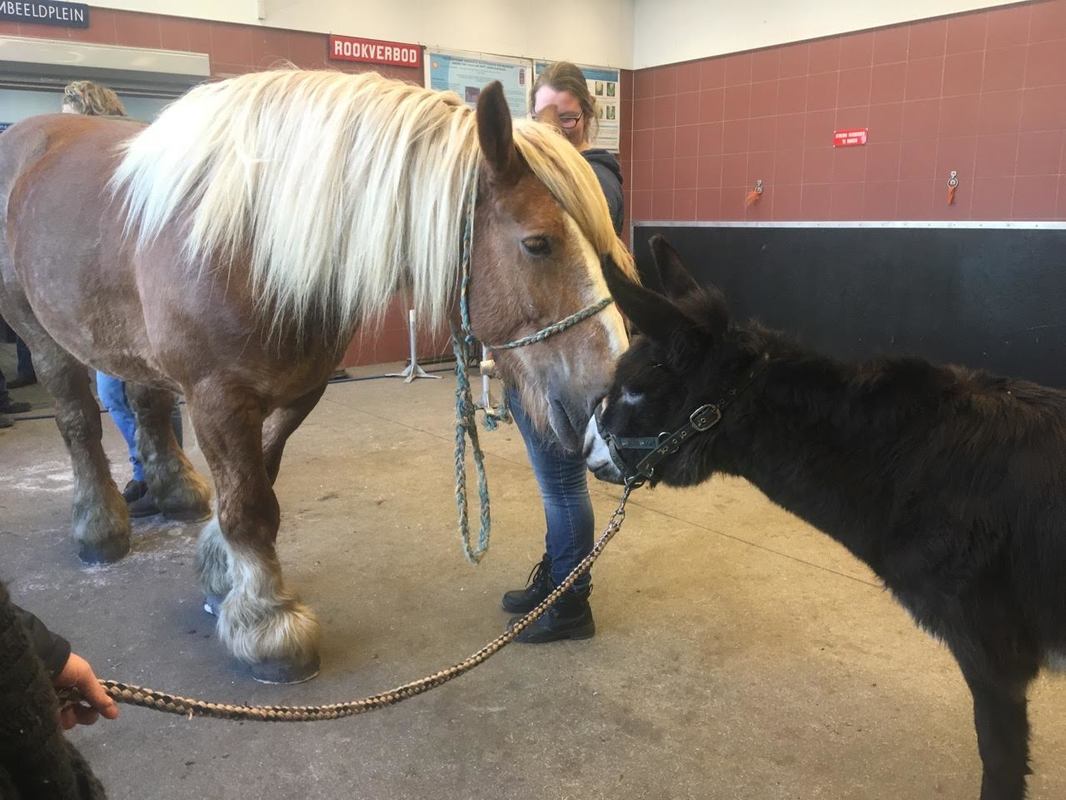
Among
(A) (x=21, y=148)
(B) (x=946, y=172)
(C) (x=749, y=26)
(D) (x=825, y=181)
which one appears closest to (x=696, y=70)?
(C) (x=749, y=26)

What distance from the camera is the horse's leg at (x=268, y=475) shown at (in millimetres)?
2408

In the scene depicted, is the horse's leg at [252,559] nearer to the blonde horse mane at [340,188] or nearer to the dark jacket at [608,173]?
the blonde horse mane at [340,188]

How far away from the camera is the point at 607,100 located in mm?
7602

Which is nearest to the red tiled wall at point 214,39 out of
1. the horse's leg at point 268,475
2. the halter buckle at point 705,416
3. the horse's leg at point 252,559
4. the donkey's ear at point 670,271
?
the horse's leg at point 268,475

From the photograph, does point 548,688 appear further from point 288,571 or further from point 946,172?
point 946,172

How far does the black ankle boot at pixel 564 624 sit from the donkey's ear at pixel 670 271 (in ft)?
3.58

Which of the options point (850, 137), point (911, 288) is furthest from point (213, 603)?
point (850, 137)

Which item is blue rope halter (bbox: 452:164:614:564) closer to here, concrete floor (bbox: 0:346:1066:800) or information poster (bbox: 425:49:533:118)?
concrete floor (bbox: 0:346:1066:800)

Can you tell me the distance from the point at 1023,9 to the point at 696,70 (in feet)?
9.03

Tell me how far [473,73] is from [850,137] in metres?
3.37

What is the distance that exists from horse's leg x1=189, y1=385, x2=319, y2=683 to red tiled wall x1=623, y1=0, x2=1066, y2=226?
566 centimetres

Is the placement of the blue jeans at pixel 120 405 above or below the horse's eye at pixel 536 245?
below

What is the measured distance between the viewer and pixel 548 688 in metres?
2.14

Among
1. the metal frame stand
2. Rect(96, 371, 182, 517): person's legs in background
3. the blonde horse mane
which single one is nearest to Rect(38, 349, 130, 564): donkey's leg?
Rect(96, 371, 182, 517): person's legs in background
